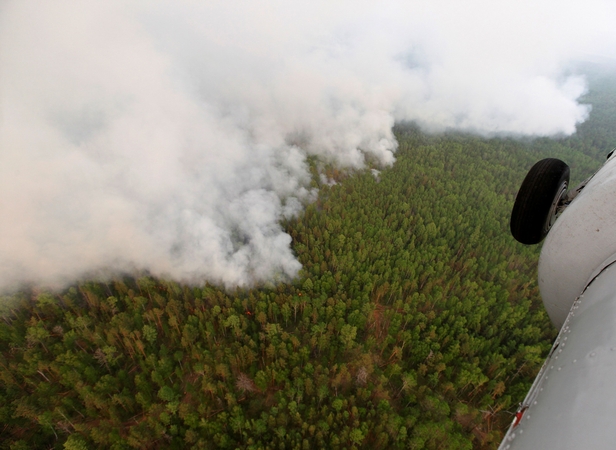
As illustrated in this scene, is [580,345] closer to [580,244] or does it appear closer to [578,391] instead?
[578,391]

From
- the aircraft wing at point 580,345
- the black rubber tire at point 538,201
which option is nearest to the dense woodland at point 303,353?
the black rubber tire at point 538,201

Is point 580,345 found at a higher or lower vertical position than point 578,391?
higher

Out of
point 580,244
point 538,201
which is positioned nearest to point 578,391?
point 580,244

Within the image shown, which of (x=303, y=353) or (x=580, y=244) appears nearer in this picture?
(x=580, y=244)

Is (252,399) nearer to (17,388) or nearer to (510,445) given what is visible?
(17,388)

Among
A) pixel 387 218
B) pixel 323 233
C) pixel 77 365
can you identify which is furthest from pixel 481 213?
pixel 77 365

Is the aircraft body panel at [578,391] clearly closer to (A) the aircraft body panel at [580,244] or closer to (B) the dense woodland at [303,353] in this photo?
(A) the aircraft body panel at [580,244]
